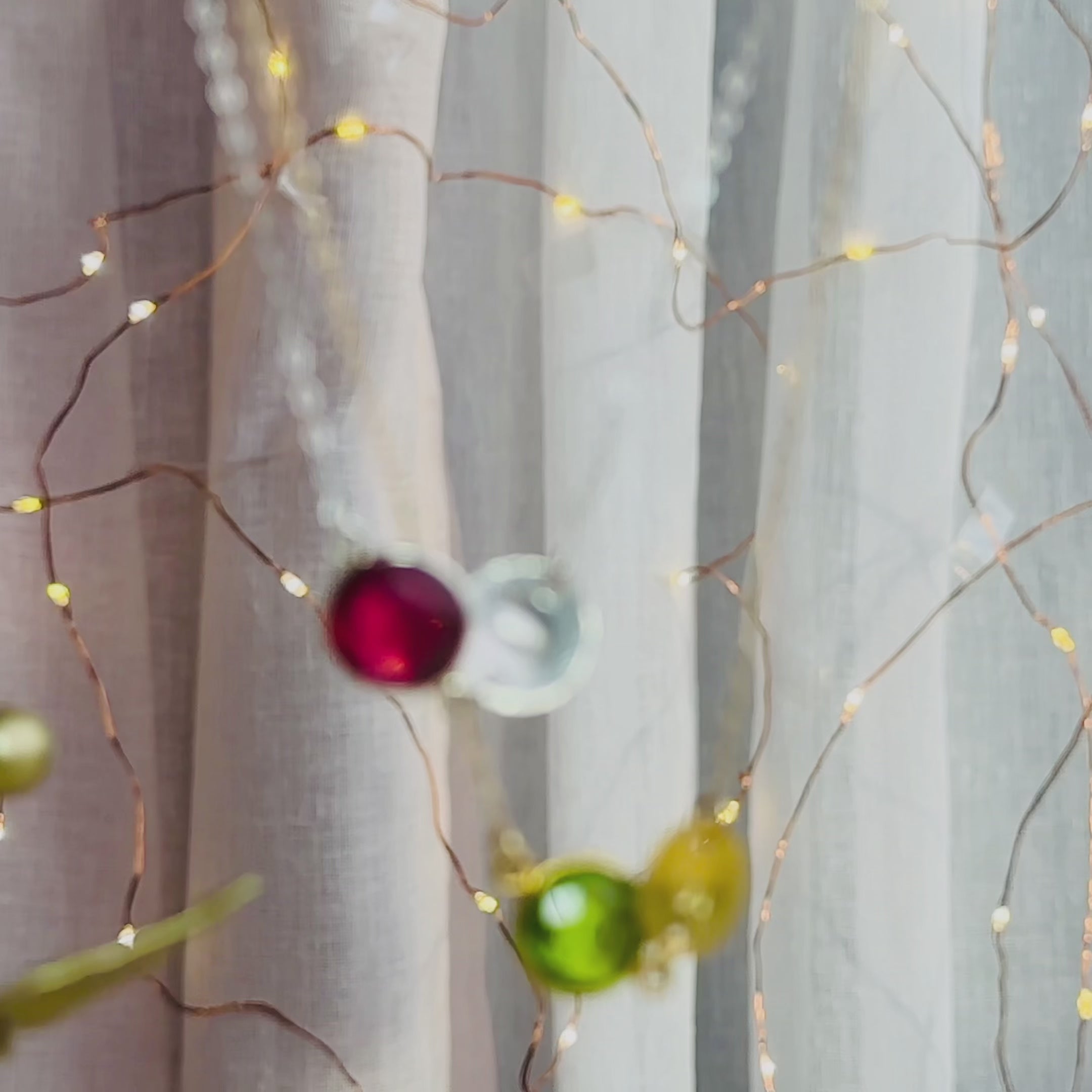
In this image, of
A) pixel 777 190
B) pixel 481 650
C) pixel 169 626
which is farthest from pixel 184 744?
pixel 777 190

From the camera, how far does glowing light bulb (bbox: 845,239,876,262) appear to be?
0.34 m

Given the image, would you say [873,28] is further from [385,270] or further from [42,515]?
[42,515]

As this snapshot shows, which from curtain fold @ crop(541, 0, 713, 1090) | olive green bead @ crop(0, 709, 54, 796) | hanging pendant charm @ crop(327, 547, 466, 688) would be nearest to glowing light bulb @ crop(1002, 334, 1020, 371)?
curtain fold @ crop(541, 0, 713, 1090)

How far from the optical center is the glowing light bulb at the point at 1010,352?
36 cm

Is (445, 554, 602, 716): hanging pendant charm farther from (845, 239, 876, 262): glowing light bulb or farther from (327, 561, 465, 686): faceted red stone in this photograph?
(845, 239, 876, 262): glowing light bulb

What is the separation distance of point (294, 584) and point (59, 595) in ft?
0.26

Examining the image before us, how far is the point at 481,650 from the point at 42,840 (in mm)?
175

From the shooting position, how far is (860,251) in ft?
1.12

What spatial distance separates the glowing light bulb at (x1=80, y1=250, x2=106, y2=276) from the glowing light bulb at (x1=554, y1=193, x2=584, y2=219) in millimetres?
147

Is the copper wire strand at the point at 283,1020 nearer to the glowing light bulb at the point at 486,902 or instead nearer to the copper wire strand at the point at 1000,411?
the glowing light bulb at the point at 486,902

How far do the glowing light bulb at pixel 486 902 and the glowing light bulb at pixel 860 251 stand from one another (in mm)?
231

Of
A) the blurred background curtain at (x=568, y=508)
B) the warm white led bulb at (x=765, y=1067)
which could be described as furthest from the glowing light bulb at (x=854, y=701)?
the warm white led bulb at (x=765, y=1067)

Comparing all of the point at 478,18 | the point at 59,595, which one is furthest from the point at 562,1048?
the point at 478,18

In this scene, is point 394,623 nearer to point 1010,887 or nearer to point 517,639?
point 517,639
